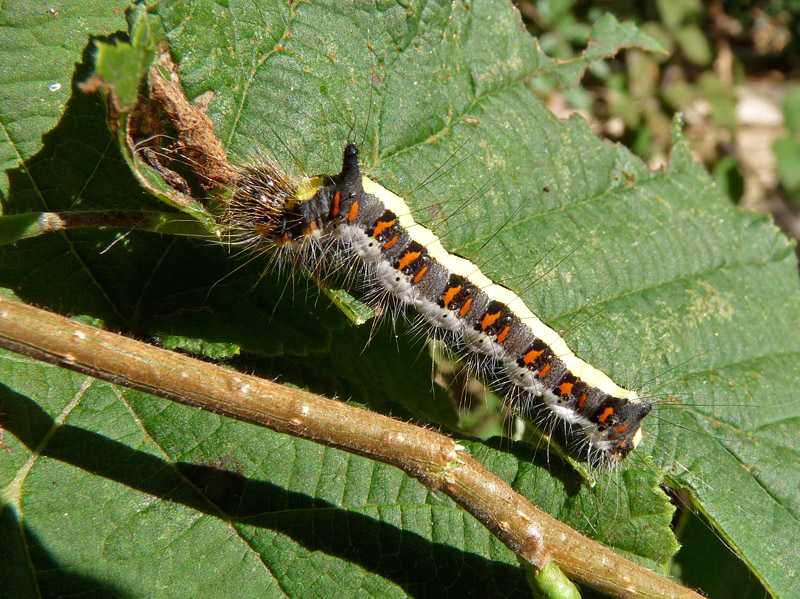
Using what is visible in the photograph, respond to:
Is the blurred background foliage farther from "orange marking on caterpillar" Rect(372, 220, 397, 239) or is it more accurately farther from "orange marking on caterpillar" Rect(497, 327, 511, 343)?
"orange marking on caterpillar" Rect(372, 220, 397, 239)

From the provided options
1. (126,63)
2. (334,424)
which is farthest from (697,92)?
(126,63)

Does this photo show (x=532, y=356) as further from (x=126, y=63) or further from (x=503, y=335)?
(x=126, y=63)

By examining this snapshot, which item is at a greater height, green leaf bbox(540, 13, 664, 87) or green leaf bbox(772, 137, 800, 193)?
green leaf bbox(540, 13, 664, 87)

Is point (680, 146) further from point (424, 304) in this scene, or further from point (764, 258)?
point (424, 304)

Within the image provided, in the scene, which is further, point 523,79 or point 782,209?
point 782,209

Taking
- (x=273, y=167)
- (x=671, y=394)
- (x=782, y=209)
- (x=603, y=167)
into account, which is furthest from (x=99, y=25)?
(x=782, y=209)

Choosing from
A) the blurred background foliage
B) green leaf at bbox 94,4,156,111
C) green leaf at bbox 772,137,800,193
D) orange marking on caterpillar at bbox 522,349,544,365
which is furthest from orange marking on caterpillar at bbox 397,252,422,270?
green leaf at bbox 772,137,800,193
